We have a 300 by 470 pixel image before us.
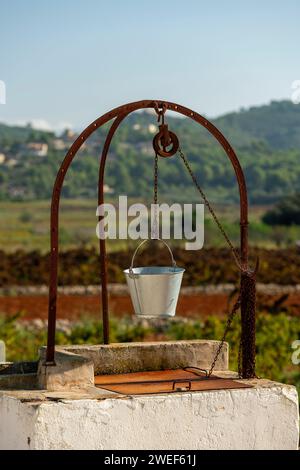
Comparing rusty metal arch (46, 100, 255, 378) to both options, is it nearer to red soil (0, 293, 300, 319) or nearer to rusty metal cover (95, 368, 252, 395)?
rusty metal cover (95, 368, 252, 395)

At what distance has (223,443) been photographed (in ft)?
17.7

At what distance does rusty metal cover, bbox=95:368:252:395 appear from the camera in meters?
5.52

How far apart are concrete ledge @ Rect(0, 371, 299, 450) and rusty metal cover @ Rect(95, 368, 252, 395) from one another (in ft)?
0.43

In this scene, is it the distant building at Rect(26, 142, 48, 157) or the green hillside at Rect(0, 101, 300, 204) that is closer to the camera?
the green hillside at Rect(0, 101, 300, 204)

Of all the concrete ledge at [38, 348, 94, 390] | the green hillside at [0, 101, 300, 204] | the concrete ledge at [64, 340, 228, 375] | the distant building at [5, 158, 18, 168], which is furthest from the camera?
the distant building at [5, 158, 18, 168]

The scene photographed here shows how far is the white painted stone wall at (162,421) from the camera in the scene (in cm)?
502

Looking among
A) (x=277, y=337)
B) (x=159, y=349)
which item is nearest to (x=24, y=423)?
(x=159, y=349)

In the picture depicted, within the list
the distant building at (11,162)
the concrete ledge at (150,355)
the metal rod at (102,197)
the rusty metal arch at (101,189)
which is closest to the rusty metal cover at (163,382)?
the concrete ledge at (150,355)

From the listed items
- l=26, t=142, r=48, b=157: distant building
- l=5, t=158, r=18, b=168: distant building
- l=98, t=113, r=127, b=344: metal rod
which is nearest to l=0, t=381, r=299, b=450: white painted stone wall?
l=98, t=113, r=127, b=344: metal rod

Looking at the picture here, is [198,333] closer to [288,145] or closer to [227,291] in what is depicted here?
[227,291]

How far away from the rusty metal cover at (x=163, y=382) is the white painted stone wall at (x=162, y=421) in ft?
0.41

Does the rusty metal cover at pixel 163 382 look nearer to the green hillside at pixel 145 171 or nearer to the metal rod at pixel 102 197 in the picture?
the metal rod at pixel 102 197

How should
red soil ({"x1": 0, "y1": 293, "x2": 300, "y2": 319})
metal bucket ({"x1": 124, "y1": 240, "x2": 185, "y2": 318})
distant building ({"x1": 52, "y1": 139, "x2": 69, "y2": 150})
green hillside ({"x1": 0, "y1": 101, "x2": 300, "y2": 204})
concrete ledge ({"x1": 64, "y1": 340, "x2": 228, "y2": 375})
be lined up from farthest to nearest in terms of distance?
distant building ({"x1": 52, "y1": 139, "x2": 69, "y2": 150}), green hillside ({"x1": 0, "y1": 101, "x2": 300, "y2": 204}), red soil ({"x1": 0, "y1": 293, "x2": 300, "y2": 319}), concrete ledge ({"x1": 64, "y1": 340, "x2": 228, "y2": 375}), metal bucket ({"x1": 124, "y1": 240, "x2": 185, "y2": 318})
